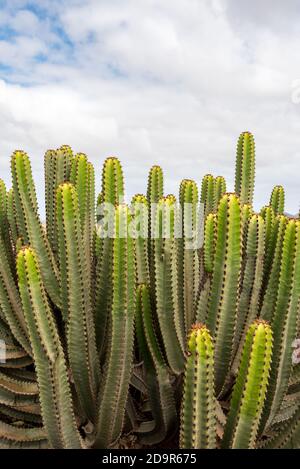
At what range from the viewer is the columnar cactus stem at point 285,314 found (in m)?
3.49

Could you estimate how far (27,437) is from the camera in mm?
3588

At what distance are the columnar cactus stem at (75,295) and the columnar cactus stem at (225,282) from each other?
0.75 m

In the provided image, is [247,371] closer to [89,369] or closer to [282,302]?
[282,302]

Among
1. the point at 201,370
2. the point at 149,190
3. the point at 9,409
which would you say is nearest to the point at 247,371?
the point at 201,370

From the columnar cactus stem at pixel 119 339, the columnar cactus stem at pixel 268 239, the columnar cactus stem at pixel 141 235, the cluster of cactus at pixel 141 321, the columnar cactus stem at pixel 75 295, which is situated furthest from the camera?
the columnar cactus stem at pixel 268 239

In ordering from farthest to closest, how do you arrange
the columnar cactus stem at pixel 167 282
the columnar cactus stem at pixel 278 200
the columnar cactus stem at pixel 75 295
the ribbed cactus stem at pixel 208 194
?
the columnar cactus stem at pixel 278 200, the ribbed cactus stem at pixel 208 194, the columnar cactus stem at pixel 167 282, the columnar cactus stem at pixel 75 295

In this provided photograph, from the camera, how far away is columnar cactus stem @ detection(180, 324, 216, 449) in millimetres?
2693

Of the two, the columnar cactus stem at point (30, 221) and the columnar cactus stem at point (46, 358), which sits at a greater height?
the columnar cactus stem at point (30, 221)

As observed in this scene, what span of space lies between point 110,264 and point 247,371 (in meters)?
1.08

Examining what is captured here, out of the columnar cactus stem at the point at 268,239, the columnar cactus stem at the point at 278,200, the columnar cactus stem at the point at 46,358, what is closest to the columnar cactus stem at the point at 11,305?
the columnar cactus stem at the point at 46,358

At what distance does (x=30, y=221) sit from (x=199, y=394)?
1.79m

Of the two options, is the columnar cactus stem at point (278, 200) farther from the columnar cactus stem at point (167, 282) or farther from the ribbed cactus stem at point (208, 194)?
the columnar cactus stem at point (167, 282)

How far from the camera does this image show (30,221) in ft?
12.9
